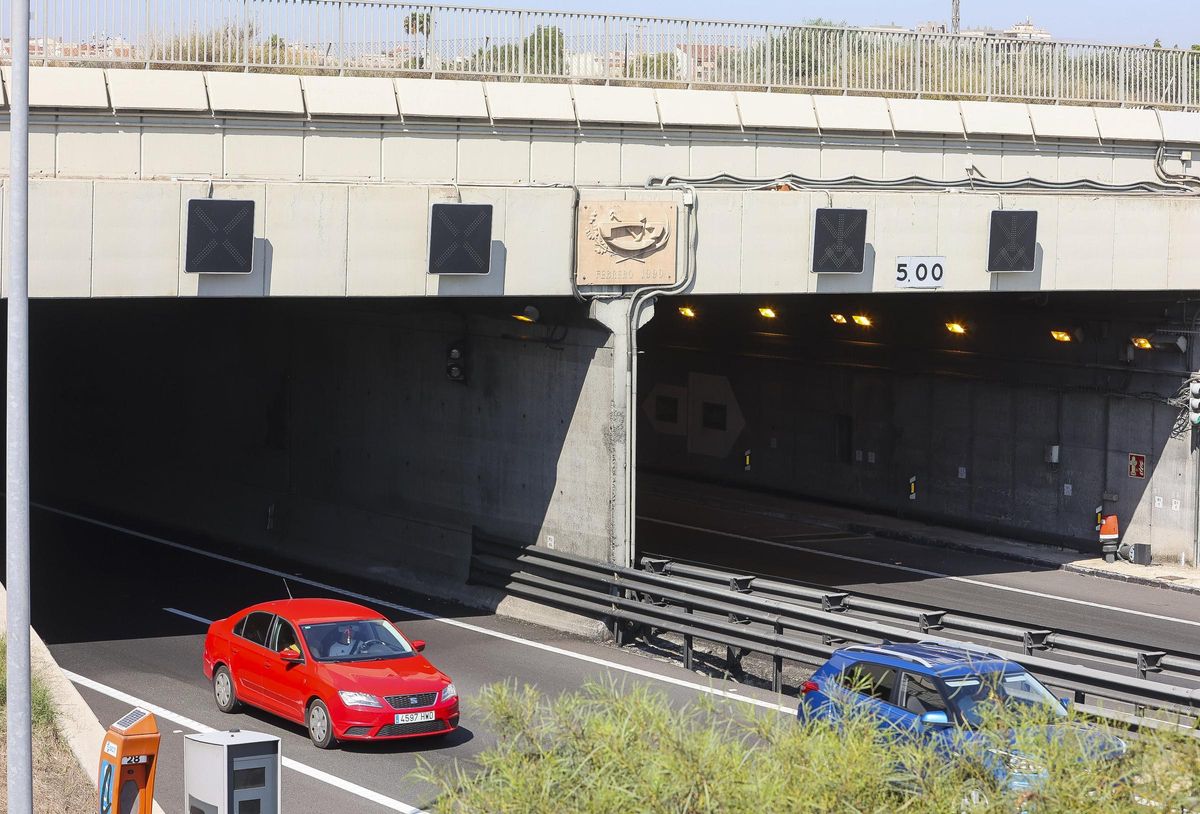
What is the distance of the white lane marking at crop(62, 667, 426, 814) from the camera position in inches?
517

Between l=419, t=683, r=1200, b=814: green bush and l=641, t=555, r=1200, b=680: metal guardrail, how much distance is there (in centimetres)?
894

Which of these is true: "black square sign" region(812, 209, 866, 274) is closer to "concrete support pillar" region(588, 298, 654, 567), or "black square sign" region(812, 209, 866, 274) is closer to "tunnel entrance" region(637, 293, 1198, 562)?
"concrete support pillar" region(588, 298, 654, 567)

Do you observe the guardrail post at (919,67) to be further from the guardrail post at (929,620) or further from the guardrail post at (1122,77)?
the guardrail post at (929,620)

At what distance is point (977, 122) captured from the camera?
25.7 m

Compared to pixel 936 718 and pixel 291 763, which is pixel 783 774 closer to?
pixel 936 718

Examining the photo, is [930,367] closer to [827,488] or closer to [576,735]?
[827,488]

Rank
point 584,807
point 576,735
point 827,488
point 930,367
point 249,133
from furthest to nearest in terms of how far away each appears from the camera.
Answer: point 827,488
point 930,367
point 249,133
point 576,735
point 584,807

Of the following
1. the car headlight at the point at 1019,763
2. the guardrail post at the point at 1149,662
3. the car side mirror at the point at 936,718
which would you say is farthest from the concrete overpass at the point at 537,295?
the car headlight at the point at 1019,763

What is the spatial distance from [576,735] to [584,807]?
595 mm

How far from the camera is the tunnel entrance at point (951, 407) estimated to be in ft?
91.1

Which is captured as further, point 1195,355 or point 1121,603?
point 1195,355

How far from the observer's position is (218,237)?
59.2 ft

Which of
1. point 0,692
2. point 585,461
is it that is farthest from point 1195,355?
point 0,692

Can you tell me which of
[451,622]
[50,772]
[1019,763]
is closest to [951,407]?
[451,622]
